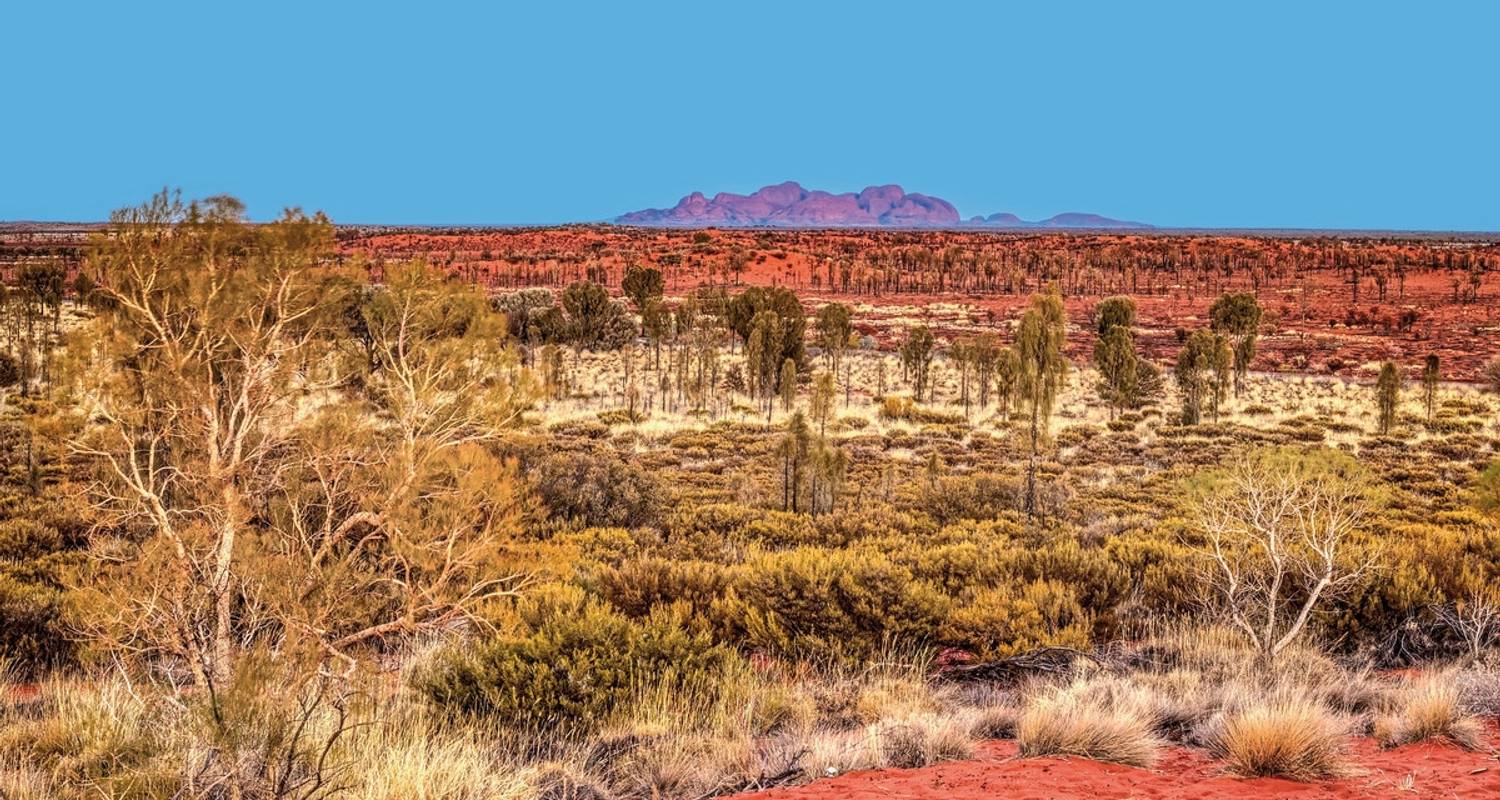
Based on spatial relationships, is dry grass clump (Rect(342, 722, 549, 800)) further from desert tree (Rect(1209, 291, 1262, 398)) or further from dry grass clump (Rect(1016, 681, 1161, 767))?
desert tree (Rect(1209, 291, 1262, 398))

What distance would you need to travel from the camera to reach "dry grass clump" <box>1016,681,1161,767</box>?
466 cm

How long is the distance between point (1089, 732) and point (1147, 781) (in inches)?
14.8

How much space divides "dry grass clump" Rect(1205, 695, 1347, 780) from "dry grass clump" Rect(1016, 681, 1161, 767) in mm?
371

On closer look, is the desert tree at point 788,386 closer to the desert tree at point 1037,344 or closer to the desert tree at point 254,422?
the desert tree at point 1037,344

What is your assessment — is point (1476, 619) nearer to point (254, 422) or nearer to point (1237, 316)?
point (254, 422)

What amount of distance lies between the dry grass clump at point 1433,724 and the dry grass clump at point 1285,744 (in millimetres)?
418

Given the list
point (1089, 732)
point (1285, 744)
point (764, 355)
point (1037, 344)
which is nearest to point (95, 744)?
point (1089, 732)

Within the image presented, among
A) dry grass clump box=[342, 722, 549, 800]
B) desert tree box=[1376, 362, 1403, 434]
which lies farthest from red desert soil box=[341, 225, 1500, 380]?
dry grass clump box=[342, 722, 549, 800]

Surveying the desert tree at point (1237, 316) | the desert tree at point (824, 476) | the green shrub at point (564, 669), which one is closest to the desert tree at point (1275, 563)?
the green shrub at point (564, 669)

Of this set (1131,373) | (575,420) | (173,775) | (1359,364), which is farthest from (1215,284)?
(173,775)

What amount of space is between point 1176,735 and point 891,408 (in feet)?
74.7

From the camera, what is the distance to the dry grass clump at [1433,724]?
15.8 feet

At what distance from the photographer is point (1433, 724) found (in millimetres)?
4887

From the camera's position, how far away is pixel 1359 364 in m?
44.8
